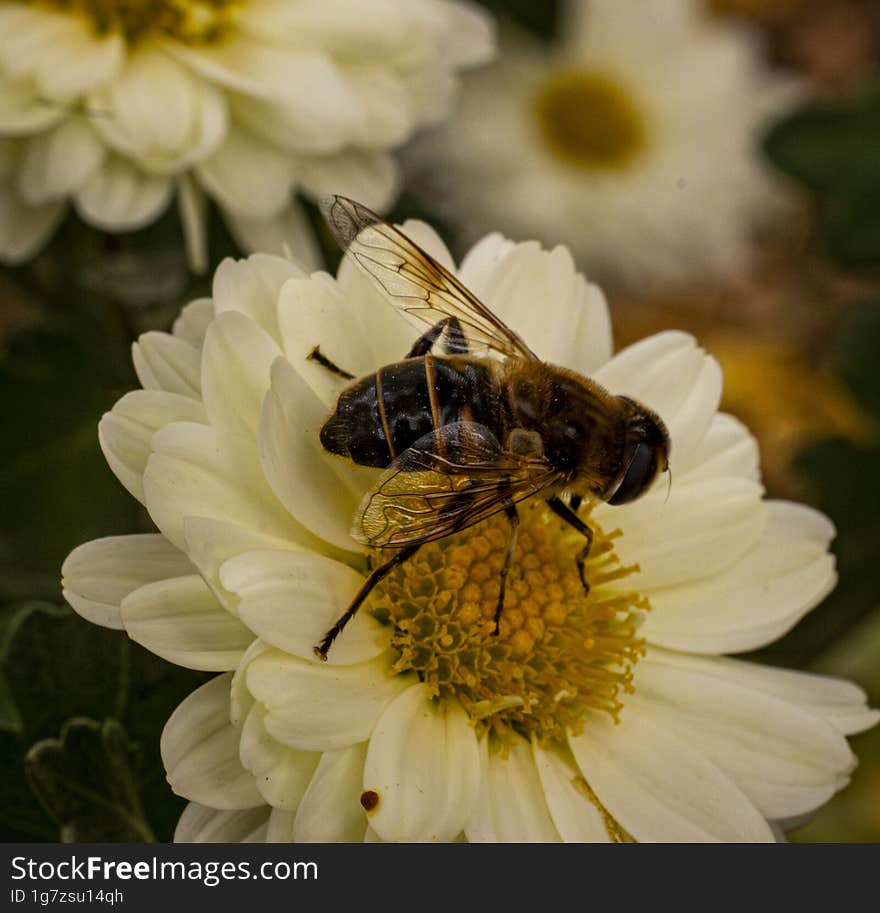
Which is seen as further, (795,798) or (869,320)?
(869,320)

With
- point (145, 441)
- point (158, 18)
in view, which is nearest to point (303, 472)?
point (145, 441)

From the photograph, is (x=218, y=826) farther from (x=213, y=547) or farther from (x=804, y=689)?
(x=804, y=689)

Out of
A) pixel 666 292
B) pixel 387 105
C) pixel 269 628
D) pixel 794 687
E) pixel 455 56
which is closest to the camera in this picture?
pixel 269 628

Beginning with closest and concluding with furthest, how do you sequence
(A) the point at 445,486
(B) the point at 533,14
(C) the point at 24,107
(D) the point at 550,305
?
(A) the point at 445,486, (D) the point at 550,305, (C) the point at 24,107, (B) the point at 533,14

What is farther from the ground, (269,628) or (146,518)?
(269,628)

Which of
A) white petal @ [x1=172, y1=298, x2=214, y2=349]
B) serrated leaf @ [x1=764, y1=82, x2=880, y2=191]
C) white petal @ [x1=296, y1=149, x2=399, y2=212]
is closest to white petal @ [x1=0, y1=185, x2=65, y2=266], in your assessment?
white petal @ [x1=296, y1=149, x2=399, y2=212]

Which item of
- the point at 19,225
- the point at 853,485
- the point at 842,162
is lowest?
the point at 853,485

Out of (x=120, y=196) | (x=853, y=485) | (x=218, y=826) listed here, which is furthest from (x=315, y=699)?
(x=853, y=485)

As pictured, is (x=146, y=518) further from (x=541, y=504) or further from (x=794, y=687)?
(x=794, y=687)

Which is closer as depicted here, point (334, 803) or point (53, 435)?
point (334, 803)
